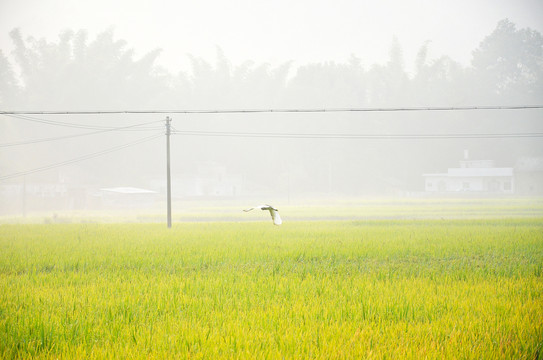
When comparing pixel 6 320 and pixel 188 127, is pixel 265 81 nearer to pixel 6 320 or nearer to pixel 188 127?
pixel 188 127

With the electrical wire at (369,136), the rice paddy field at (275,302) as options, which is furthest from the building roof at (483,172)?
the rice paddy field at (275,302)

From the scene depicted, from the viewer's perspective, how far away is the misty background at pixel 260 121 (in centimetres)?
6078

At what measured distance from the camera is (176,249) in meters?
12.3

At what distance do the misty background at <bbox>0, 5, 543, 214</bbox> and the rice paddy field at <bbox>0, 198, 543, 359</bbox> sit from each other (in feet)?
145

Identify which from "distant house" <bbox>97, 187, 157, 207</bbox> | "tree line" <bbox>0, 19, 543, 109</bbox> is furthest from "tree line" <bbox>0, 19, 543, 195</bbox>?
"distant house" <bbox>97, 187, 157, 207</bbox>

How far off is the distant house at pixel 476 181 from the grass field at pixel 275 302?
165ft

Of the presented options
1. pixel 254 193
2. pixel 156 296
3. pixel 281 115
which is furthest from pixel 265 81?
pixel 156 296

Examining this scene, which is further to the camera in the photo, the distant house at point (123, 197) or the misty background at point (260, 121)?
the misty background at point (260, 121)

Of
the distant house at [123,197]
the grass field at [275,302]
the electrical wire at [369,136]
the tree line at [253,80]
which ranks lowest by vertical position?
the grass field at [275,302]

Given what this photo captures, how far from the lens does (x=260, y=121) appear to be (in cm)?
7562

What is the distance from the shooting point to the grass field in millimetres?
4609

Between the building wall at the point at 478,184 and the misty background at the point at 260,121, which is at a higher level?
the misty background at the point at 260,121

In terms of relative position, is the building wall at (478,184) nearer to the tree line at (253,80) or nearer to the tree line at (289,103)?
the tree line at (289,103)

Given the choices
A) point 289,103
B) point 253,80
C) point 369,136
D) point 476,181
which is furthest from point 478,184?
point 253,80
